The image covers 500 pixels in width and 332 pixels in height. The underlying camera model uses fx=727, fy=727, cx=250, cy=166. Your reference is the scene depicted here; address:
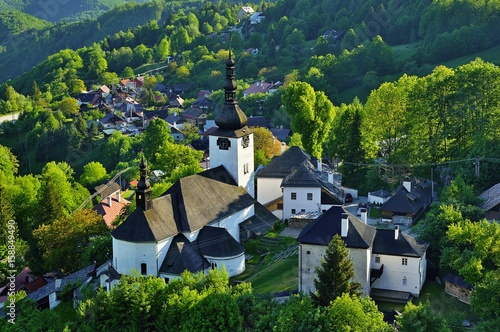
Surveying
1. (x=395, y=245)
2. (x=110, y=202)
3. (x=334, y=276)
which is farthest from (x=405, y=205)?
(x=110, y=202)

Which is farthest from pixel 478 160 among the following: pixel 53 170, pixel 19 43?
pixel 19 43

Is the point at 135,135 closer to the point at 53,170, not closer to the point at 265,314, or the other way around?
Answer: the point at 53,170

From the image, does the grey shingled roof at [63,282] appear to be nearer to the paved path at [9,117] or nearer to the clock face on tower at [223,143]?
the clock face on tower at [223,143]

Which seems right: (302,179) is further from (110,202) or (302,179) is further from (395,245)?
(110,202)

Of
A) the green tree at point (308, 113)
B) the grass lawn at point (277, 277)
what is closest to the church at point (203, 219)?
the grass lawn at point (277, 277)

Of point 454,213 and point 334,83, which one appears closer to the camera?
point 454,213

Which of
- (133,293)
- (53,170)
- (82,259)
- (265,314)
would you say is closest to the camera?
(265,314)

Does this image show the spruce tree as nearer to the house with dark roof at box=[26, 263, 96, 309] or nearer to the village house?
the house with dark roof at box=[26, 263, 96, 309]

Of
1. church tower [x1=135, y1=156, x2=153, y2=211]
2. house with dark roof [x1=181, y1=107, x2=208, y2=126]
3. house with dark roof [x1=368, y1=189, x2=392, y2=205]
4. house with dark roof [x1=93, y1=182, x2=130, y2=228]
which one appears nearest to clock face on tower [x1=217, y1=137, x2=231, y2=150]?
church tower [x1=135, y1=156, x2=153, y2=211]
